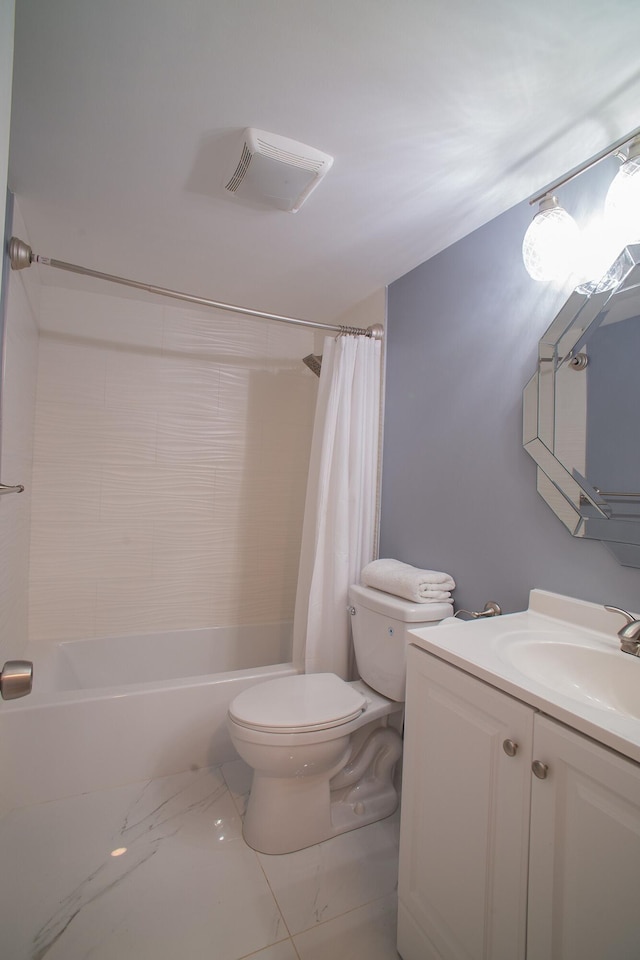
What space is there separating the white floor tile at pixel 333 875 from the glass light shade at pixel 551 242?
1.86 m

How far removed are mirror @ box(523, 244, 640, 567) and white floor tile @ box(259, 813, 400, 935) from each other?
3.93 ft

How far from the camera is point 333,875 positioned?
1369 millimetres

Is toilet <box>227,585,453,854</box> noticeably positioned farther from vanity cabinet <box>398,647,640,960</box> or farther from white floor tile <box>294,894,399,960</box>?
vanity cabinet <box>398,647,640,960</box>

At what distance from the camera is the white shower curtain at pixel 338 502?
1984 millimetres

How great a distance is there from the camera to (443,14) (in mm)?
891

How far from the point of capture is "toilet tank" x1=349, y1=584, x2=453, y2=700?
5.09ft

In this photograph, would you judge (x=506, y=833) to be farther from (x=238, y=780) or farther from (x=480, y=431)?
(x=238, y=780)

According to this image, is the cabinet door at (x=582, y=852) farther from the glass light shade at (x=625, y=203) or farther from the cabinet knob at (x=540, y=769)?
the glass light shade at (x=625, y=203)

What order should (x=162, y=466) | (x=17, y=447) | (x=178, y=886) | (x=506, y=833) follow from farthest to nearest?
(x=162, y=466) → (x=17, y=447) → (x=178, y=886) → (x=506, y=833)

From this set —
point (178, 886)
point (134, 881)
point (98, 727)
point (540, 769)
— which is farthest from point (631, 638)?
point (98, 727)

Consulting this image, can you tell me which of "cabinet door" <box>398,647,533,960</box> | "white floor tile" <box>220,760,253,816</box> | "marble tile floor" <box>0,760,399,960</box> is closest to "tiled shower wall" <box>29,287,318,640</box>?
"white floor tile" <box>220,760,253,816</box>

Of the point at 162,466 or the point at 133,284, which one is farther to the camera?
the point at 162,466

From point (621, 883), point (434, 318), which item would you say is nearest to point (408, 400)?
point (434, 318)

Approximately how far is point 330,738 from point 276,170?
1.74 metres
